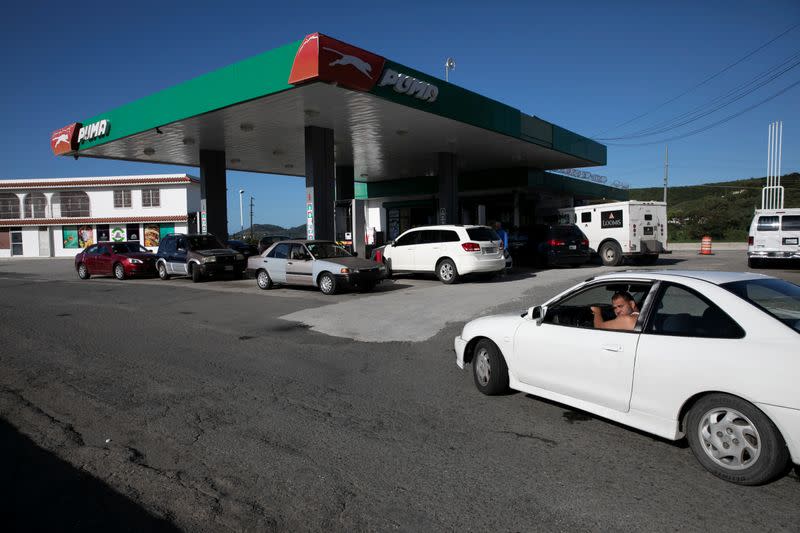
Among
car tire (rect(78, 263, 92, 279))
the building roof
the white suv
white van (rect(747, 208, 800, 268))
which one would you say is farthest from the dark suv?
the building roof

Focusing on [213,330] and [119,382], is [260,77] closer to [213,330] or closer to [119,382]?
[213,330]

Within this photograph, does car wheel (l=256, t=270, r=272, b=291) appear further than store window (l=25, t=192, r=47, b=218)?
No

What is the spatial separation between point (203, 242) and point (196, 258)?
1.33 metres

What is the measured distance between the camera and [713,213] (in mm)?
47656

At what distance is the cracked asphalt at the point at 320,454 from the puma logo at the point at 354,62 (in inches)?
312

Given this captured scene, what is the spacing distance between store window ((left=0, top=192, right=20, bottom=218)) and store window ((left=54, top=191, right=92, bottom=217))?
3658 millimetres

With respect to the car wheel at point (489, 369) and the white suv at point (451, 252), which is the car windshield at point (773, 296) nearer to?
the car wheel at point (489, 369)

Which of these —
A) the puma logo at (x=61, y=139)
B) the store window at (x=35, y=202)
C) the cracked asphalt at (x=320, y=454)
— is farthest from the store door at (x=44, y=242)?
the cracked asphalt at (x=320, y=454)

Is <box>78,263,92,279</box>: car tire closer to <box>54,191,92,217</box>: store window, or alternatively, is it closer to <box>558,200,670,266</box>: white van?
<box>558,200,670,266</box>: white van

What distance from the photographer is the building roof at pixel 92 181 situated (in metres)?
42.6

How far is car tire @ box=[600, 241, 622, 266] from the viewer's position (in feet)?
64.6

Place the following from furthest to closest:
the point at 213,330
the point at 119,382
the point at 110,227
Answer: the point at 110,227, the point at 213,330, the point at 119,382

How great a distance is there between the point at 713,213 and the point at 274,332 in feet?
168

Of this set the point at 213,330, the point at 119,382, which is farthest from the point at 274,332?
the point at 119,382
